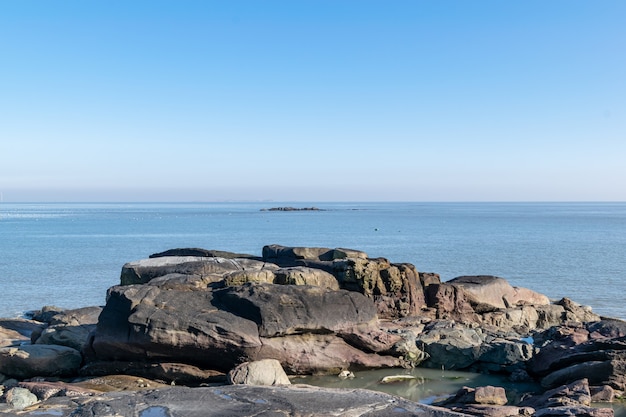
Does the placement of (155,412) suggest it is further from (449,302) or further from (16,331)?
(449,302)

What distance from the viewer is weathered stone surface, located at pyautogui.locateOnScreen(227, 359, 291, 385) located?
1302 cm

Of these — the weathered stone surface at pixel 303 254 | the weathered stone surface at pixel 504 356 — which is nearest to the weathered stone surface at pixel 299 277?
the weathered stone surface at pixel 303 254

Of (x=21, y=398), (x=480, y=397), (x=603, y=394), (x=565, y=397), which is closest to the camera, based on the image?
(x=21, y=398)

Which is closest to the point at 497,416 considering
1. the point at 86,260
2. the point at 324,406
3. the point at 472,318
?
the point at 324,406

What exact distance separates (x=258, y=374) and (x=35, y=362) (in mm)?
5636

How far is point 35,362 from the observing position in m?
14.7

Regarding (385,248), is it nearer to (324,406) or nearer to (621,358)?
(621,358)

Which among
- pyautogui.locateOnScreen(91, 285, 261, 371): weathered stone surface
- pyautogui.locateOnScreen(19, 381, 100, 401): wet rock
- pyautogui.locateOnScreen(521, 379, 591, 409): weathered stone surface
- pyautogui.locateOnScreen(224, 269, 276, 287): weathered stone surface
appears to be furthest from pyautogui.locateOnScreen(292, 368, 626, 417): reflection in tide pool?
pyautogui.locateOnScreen(19, 381, 100, 401): wet rock

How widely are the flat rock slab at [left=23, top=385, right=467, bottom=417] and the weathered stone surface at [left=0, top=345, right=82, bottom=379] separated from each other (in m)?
6.51

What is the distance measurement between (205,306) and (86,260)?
36.8 metres

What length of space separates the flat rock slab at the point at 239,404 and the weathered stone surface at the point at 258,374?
352 cm

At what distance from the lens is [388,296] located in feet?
A: 70.0

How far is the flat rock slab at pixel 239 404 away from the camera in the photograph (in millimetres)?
8266

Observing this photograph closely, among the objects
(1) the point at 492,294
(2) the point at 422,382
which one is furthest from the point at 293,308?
(1) the point at 492,294
